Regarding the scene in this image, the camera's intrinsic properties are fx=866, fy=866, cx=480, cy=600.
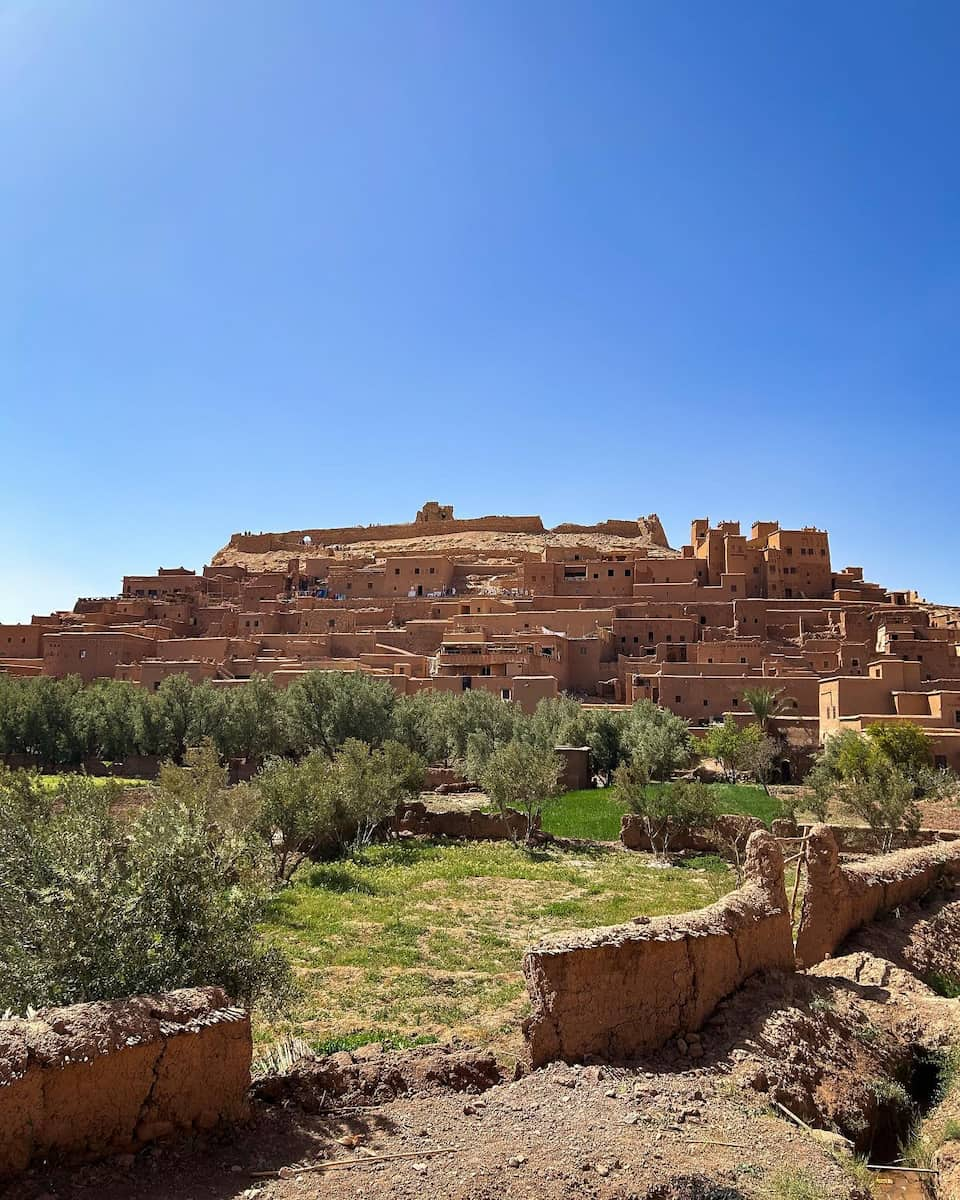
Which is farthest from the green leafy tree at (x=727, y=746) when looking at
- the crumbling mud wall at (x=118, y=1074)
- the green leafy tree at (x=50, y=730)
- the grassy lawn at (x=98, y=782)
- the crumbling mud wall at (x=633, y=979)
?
the crumbling mud wall at (x=118, y=1074)

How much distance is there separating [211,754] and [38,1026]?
47.8 ft

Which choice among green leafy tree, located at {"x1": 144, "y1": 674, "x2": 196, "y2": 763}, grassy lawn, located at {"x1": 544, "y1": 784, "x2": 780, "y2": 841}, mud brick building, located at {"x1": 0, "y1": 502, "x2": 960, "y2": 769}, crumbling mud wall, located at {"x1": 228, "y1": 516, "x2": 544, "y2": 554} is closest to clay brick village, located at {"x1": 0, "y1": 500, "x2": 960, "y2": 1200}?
grassy lawn, located at {"x1": 544, "y1": 784, "x2": 780, "y2": 841}

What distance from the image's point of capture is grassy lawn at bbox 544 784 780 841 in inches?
870

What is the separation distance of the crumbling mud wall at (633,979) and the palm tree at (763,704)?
91.6 ft

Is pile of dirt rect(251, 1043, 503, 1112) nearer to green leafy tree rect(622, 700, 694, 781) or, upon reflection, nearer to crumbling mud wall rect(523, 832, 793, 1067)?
crumbling mud wall rect(523, 832, 793, 1067)

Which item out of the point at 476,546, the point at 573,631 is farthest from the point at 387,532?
the point at 573,631

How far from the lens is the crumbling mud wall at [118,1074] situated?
4.40m

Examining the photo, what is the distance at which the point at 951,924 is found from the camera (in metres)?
10.1

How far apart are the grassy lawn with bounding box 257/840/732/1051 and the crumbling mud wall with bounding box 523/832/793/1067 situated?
103 centimetres

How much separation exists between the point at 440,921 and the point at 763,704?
83.7 ft

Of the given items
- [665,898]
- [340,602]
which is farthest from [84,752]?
[665,898]

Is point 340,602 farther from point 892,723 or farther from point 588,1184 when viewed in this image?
point 588,1184

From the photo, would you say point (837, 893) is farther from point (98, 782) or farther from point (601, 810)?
point (98, 782)

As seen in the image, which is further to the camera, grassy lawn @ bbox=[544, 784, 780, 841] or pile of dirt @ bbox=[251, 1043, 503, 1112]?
grassy lawn @ bbox=[544, 784, 780, 841]
